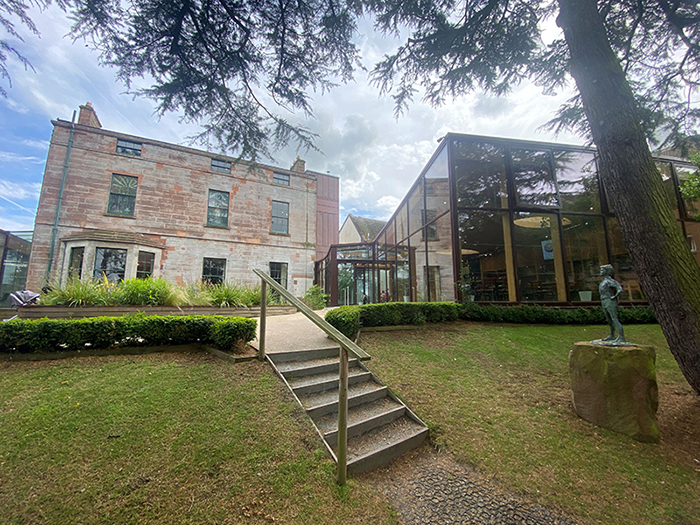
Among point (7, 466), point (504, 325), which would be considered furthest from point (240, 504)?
point (504, 325)

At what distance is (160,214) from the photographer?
11.6 meters

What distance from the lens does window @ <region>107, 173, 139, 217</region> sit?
11109mm

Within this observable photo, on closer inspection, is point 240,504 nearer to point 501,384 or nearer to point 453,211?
point 501,384

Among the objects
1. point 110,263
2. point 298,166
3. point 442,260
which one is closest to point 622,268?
point 442,260

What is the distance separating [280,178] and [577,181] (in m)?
12.7

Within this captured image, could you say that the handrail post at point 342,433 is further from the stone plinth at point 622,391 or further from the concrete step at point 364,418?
the stone plinth at point 622,391

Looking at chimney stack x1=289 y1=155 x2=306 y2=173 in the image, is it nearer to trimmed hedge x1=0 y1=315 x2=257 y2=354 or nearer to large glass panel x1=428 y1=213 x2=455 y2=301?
large glass panel x1=428 y1=213 x2=455 y2=301

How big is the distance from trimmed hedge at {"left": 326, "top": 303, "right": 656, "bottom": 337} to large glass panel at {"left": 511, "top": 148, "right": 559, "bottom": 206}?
3.57 metres

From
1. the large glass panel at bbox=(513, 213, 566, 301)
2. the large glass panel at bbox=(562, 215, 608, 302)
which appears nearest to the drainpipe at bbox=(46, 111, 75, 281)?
the large glass panel at bbox=(513, 213, 566, 301)

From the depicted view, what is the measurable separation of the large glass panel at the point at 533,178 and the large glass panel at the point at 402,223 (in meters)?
4.37

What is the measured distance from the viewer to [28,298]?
21.4ft

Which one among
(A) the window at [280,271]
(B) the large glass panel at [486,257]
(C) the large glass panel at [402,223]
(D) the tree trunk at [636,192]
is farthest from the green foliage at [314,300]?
(D) the tree trunk at [636,192]

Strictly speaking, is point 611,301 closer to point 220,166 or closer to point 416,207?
point 416,207

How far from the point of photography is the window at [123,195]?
11.1m
